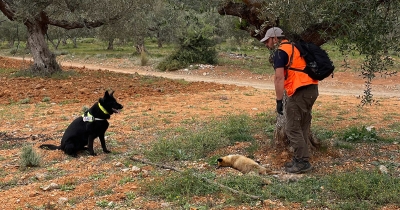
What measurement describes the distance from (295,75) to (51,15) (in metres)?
15.3

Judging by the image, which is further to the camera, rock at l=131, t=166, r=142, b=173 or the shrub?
the shrub

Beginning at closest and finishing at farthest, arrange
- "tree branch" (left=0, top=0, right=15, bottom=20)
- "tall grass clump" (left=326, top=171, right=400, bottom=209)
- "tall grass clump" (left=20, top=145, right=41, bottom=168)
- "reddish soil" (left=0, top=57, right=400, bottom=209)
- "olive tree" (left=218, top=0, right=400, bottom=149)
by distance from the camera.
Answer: "tall grass clump" (left=326, top=171, right=400, bottom=209)
"olive tree" (left=218, top=0, right=400, bottom=149)
"reddish soil" (left=0, top=57, right=400, bottom=209)
"tall grass clump" (left=20, top=145, right=41, bottom=168)
"tree branch" (left=0, top=0, right=15, bottom=20)

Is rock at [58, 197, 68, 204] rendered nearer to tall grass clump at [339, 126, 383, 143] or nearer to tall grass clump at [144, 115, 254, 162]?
tall grass clump at [144, 115, 254, 162]

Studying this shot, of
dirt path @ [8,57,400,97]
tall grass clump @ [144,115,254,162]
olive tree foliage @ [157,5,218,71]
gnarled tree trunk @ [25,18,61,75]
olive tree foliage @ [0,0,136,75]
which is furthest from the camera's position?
olive tree foliage @ [157,5,218,71]

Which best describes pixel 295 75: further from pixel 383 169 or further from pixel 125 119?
pixel 125 119

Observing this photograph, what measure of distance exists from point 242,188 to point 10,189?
315 cm

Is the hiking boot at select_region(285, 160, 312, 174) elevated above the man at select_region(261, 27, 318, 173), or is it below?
below

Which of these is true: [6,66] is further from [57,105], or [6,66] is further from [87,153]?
[87,153]

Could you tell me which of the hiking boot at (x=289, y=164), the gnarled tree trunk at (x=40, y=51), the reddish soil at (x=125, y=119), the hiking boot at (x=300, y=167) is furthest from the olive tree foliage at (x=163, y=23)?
the hiking boot at (x=300, y=167)

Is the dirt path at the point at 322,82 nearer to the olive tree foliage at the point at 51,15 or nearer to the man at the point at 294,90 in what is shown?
the olive tree foliage at the point at 51,15

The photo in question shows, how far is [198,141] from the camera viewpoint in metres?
7.32

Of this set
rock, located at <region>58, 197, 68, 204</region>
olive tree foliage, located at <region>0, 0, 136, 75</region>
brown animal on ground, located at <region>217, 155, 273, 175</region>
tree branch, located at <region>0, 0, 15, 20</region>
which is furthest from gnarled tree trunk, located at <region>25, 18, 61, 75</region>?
rock, located at <region>58, 197, 68, 204</region>

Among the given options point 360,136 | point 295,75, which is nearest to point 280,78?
point 295,75

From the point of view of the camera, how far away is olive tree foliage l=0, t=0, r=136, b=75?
1658 cm
